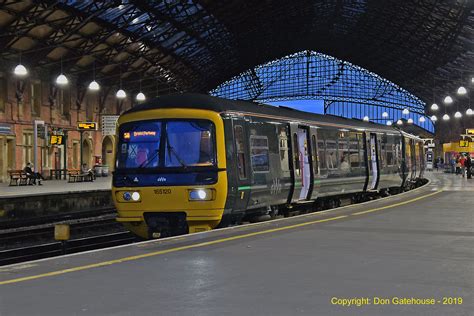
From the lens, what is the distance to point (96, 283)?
6094 millimetres

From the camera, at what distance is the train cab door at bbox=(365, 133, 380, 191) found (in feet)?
65.8

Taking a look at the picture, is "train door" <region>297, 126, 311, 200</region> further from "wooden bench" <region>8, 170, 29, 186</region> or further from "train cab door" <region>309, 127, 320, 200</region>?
"wooden bench" <region>8, 170, 29, 186</region>

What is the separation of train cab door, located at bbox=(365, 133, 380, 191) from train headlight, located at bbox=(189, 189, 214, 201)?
10.2m

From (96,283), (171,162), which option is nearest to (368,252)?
(96,283)

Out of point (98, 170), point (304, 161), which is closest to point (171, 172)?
point (304, 161)

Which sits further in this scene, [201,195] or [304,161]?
[304,161]

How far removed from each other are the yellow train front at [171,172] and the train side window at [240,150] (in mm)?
607

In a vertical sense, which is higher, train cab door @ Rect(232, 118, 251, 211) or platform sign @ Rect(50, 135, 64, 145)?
platform sign @ Rect(50, 135, 64, 145)

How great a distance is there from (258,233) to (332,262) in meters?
2.69

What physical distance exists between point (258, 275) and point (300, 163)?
8.53 meters

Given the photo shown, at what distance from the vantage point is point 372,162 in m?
20.4

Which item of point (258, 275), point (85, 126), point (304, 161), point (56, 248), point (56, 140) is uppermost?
point (85, 126)

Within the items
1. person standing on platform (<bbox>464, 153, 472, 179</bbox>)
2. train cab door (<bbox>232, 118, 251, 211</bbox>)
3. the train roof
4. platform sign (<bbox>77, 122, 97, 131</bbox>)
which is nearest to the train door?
the train roof

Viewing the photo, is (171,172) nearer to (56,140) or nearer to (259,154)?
(259,154)
